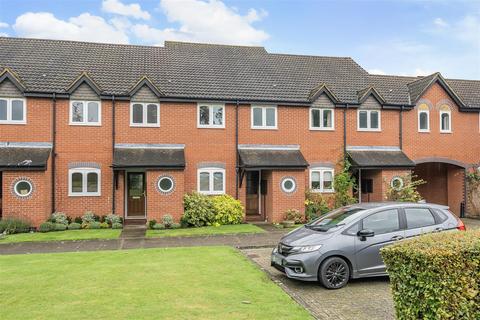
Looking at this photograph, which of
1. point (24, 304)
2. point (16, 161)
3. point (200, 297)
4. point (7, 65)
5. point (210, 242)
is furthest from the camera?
point (7, 65)

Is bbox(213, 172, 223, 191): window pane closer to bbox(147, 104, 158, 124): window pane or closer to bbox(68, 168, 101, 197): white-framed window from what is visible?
bbox(147, 104, 158, 124): window pane

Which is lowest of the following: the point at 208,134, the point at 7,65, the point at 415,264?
the point at 415,264

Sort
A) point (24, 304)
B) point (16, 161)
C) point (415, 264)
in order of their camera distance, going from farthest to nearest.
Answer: point (16, 161), point (24, 304), point (415, 264)

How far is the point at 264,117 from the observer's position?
63.7ft

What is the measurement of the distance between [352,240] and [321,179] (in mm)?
11517

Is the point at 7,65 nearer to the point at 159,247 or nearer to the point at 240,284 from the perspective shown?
the point at 159,247

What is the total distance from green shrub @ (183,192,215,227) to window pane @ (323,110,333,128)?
23.1 feet

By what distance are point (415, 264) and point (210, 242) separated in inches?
368

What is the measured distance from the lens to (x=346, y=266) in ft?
26.5

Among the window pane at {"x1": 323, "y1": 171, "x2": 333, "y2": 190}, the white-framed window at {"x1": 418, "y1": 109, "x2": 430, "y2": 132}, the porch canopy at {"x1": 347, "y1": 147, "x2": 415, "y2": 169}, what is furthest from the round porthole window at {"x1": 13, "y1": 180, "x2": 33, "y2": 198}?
the white-framed window at {"x1": 418, "y1": 109, "x2": 430, "y2": 132}

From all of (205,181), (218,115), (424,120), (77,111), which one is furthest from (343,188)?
(77,111)

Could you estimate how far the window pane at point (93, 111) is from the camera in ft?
57.9

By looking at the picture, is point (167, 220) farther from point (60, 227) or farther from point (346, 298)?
point (346, 298)

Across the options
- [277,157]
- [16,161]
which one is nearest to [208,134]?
[277,157]
